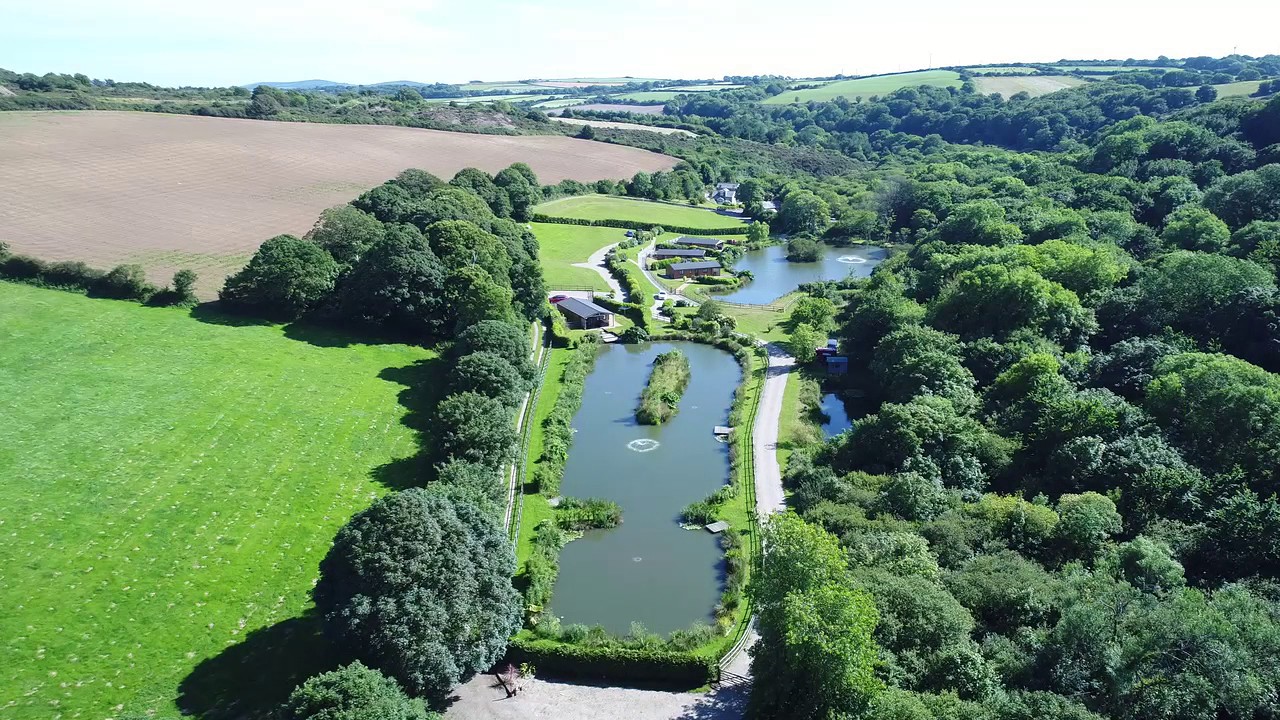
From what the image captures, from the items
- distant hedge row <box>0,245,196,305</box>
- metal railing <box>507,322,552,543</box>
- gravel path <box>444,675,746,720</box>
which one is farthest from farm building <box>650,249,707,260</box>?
gravel path <box>444,675,746,720</box>

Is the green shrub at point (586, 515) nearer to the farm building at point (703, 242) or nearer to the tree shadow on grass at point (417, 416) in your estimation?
the tree shadow on grass at point (417, 416)

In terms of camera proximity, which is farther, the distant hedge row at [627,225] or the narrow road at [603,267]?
the distant hedge row at [627,225]

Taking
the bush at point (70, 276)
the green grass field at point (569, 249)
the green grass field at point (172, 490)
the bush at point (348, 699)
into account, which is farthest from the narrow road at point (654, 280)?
the bush at point (348, 699)

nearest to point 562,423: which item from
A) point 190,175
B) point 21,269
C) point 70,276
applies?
point 70,276

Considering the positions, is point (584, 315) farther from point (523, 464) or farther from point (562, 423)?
point (523, 464)

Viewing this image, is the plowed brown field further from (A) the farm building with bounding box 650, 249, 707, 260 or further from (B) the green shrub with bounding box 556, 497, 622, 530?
(B) the green shrub with bounding box 556, 497, 622, 530

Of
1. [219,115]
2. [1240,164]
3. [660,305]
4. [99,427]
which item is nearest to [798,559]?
[99,427]
